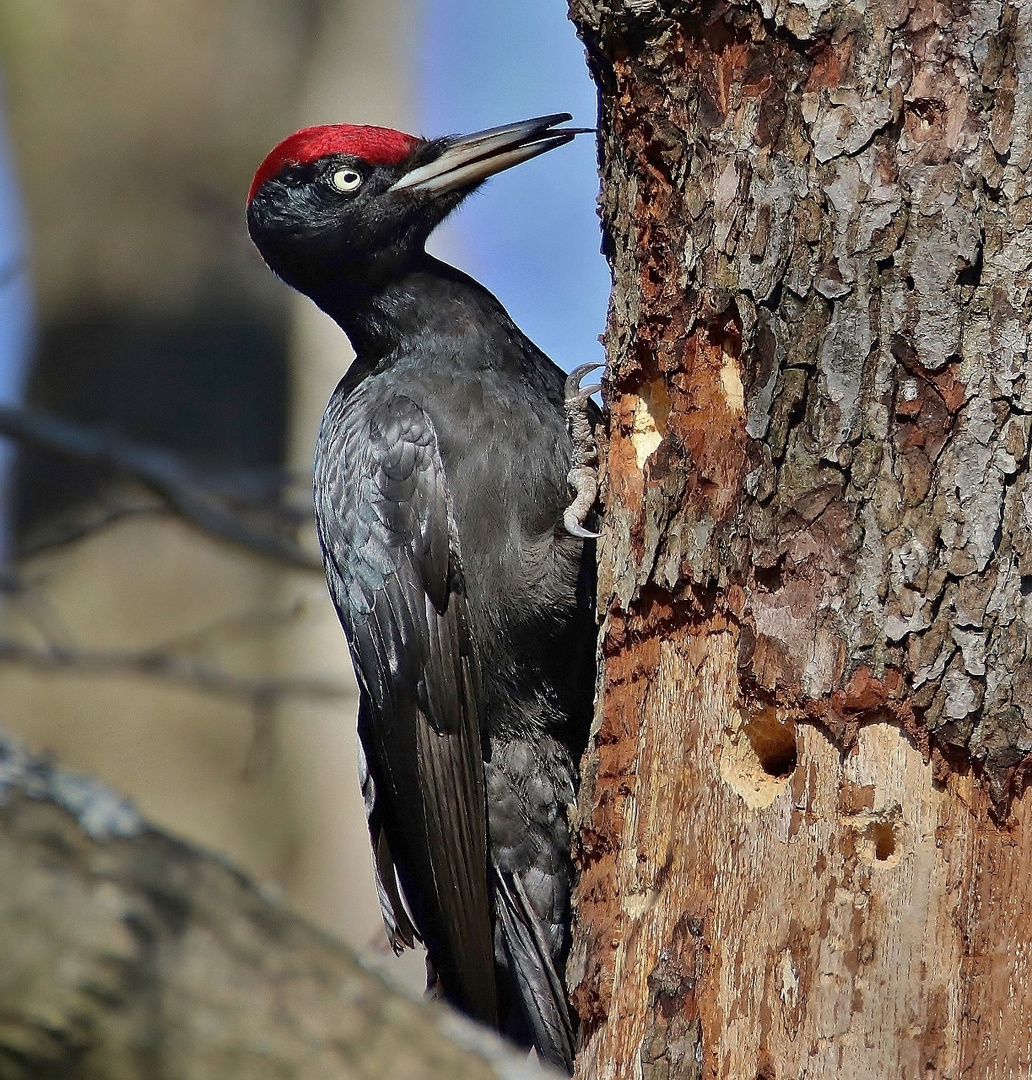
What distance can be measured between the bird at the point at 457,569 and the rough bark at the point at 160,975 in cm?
182

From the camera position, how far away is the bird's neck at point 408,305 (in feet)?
12.3

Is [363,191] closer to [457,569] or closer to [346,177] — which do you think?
[346,177]

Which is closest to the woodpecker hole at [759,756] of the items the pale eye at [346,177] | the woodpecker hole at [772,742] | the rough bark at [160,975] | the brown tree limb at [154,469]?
the woodpecker hole at [772,742]

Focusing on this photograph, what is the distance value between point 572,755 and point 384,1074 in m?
2.20

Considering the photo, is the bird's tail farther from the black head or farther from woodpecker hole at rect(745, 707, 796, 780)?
the black head

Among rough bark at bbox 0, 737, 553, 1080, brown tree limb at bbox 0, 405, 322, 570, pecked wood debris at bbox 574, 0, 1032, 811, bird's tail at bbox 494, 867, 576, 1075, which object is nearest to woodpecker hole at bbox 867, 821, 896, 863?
pecked wood debris at bbox 574, 0, 1032, 811

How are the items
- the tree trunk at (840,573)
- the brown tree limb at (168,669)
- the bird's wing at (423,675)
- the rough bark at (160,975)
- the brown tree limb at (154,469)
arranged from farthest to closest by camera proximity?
the brown tree limb at (168,669) → the brown tree limb at (154,469) → the bird's wing at (423,675) → the tree trunk at (840,573) → the rough bark at (160,975)

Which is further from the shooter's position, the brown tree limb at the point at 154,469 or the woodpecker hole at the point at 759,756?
the brown tree limb at the point at 154,469

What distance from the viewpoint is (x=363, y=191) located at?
3.90 metres

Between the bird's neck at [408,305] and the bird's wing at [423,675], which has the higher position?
the bird's neck at [408,305]

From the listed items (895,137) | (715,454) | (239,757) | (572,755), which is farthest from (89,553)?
(895,137)

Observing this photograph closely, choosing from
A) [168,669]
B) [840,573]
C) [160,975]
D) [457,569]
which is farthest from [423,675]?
[160,975]

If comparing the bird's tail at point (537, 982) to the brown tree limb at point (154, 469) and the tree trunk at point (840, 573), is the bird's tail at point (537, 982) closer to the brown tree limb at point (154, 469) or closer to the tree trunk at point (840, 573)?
the tree trunk at point (840, 573)

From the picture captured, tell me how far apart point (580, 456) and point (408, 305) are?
2.47 feet
